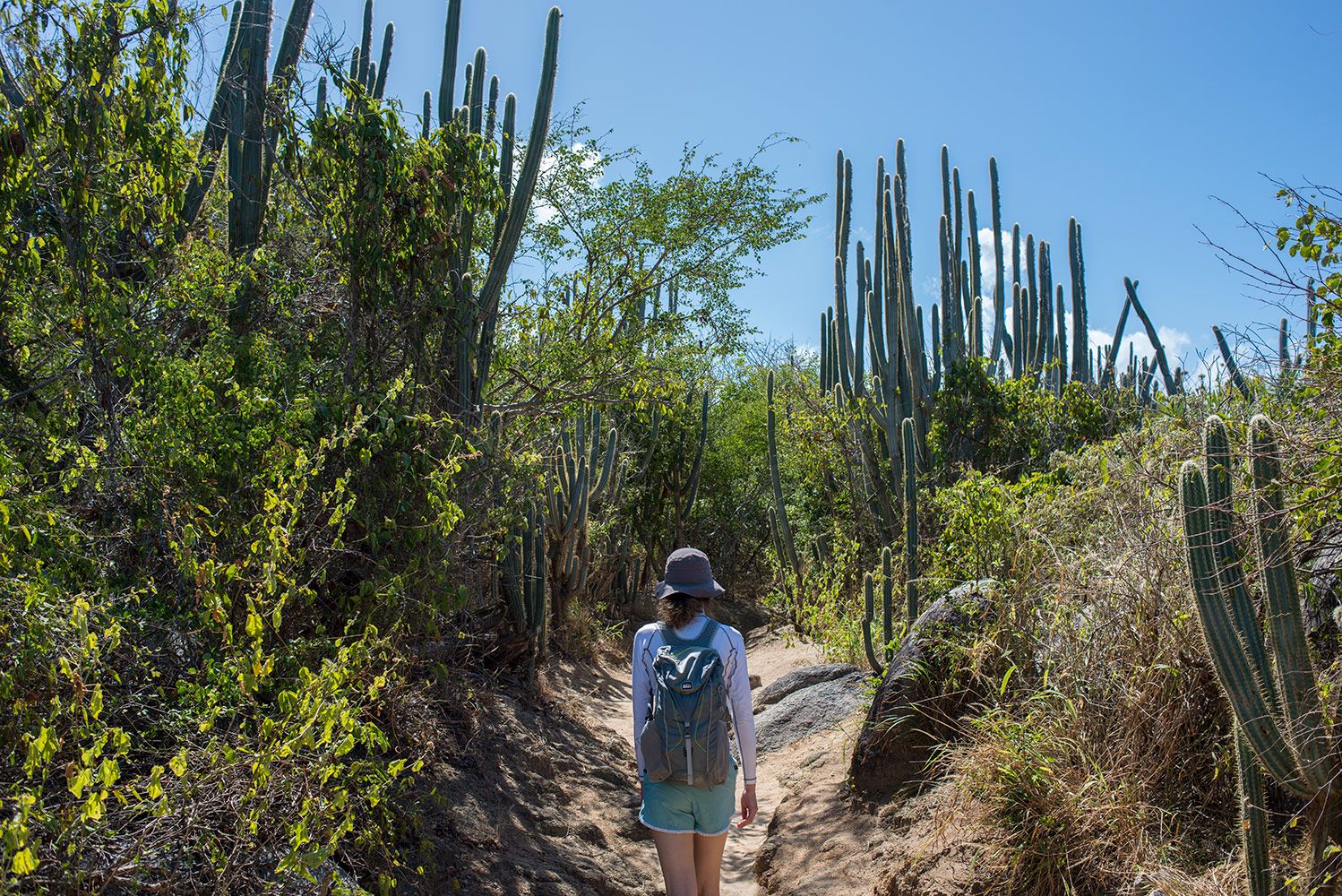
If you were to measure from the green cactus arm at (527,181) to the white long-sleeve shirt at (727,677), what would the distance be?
3305mm

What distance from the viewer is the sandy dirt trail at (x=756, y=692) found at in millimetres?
6000

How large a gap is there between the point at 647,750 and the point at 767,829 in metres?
3.23

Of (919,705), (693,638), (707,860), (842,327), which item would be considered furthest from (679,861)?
(842,327)

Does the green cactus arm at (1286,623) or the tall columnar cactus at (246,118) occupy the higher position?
Answer: the tall columnar cactus at (246,118)

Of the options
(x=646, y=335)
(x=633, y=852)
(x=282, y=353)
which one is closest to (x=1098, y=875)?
(x=633, y=852)

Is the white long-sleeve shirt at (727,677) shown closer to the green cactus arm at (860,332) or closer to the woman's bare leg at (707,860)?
the woman's bare leg at (707,860)

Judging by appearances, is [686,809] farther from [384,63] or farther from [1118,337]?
[1118,337]

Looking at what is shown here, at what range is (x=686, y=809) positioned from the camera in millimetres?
3387

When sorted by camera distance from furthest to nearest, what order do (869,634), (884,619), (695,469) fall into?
(695,469), (869,634), (884,619)

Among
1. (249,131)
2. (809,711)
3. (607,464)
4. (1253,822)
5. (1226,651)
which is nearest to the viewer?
(1253,822)

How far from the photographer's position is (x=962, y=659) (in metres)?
5.52

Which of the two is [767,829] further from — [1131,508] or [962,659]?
[1131,508]

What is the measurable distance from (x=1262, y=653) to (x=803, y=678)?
215 inches

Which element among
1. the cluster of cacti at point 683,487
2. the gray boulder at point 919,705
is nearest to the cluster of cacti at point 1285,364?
the gray boulder at point 919,705
